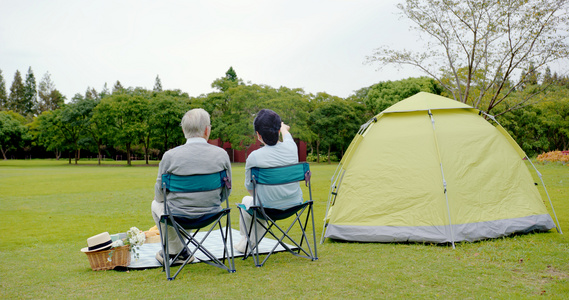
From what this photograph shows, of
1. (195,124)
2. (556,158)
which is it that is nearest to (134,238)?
(195,124)

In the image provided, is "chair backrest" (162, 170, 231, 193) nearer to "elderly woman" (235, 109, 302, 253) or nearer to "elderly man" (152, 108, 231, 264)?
"elderly man" (152, 108, 231, 264)

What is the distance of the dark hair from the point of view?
4754 mm

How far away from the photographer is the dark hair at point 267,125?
187 inches

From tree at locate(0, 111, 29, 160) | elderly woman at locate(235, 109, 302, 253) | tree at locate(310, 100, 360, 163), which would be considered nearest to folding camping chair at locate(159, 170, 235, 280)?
elderly woman at locate(235, 109, 302, 253)

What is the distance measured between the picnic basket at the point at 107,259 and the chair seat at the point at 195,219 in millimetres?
792

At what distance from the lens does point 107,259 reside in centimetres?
449

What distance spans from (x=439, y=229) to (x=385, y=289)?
2.06 meters

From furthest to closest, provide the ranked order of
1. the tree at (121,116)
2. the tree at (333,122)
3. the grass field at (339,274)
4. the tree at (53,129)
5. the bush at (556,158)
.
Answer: the tree at (53,129) → the tree at (333,122) → the tree at (121,116) → the bush at (556,158) → the grass field at (339,274)

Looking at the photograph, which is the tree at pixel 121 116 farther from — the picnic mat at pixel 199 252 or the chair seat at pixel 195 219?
the chair seat at pixel 195 219

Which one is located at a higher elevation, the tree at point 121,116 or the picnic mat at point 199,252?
the tree at point 121,116

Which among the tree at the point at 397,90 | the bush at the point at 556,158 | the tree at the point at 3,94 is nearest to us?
the bush at the point at 556,158

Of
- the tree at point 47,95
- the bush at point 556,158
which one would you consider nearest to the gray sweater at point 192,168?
the bush at point 556,158

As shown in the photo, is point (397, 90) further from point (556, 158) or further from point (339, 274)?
point (339, 274)

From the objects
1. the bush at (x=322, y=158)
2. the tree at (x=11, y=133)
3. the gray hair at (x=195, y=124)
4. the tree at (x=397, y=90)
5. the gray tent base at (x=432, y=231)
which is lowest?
the gray tent base at (x=432, y=231)
